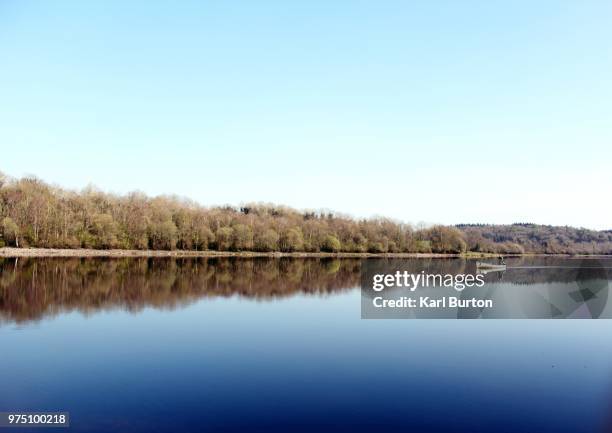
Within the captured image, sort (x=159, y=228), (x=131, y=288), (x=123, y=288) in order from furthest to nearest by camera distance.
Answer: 1. (x=159, y=228)
2. (x=131, y=288)
3. (x=123, y=288)

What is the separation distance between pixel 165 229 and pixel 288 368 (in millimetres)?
72364

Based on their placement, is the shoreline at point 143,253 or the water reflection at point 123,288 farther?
the shoreline at point 143,253

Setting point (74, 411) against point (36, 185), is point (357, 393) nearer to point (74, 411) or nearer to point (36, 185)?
point (74, 411)

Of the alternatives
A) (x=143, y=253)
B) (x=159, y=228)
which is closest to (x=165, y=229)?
(x=159, y=228)

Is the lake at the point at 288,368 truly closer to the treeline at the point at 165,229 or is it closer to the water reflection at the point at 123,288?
the water reflection at the point at 123,288

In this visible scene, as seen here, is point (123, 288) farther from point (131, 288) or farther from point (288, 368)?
point (288, 368)

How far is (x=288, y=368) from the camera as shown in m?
15.4

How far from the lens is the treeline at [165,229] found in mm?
72688

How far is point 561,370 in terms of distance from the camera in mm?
16609

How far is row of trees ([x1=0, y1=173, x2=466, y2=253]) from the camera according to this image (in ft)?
238

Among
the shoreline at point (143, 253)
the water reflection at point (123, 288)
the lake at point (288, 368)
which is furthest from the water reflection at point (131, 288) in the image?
the shoreline at point (143, 253)

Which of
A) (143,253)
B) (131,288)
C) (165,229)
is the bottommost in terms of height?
(143,253)

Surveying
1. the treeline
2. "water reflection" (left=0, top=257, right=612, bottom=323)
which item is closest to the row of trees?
the treeline

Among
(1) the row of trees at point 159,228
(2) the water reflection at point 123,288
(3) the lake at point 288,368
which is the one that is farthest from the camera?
(1) the row of trees at point 159,228
